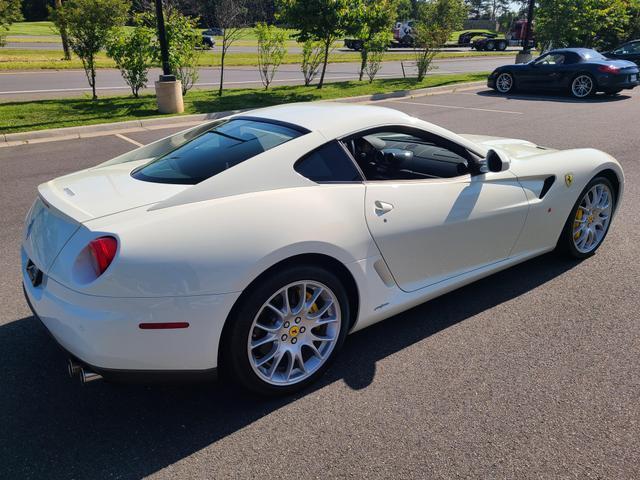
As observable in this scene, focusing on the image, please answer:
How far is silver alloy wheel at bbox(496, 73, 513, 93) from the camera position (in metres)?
16.4

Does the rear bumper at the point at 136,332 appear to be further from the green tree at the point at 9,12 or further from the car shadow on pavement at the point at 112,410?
the green tree at the point at 9,12

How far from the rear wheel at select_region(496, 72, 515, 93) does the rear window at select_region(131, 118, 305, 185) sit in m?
15.2

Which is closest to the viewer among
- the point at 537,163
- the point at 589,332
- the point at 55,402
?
the point at 55,402

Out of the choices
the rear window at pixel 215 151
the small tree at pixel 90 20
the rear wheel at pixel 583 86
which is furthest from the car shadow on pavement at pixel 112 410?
the rear wheel at pixel 583 86

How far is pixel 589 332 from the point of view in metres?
3.35

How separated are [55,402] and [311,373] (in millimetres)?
1335

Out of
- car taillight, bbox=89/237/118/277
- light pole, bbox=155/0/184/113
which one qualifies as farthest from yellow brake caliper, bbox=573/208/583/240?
light pole, bbox=155/0/184/113

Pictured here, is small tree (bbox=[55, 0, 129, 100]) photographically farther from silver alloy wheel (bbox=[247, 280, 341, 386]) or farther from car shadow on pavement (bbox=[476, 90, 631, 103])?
silver alloy wheel (bbox=[247, 280, 341, 386])

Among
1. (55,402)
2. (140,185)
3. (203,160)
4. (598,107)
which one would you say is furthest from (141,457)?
(598,107)

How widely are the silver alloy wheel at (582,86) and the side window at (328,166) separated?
14677mm

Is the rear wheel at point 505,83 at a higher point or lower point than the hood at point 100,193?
lower

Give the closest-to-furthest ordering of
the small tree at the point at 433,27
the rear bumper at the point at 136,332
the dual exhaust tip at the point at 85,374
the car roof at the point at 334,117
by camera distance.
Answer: the rear bumper at the point at 136,332 → the dual exhaust tip at the point at 85,374 → the car roof at the point at 334,117 → the small tree at the point at 433,27

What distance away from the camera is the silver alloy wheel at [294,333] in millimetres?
2602

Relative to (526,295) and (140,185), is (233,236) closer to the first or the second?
(140,185)
